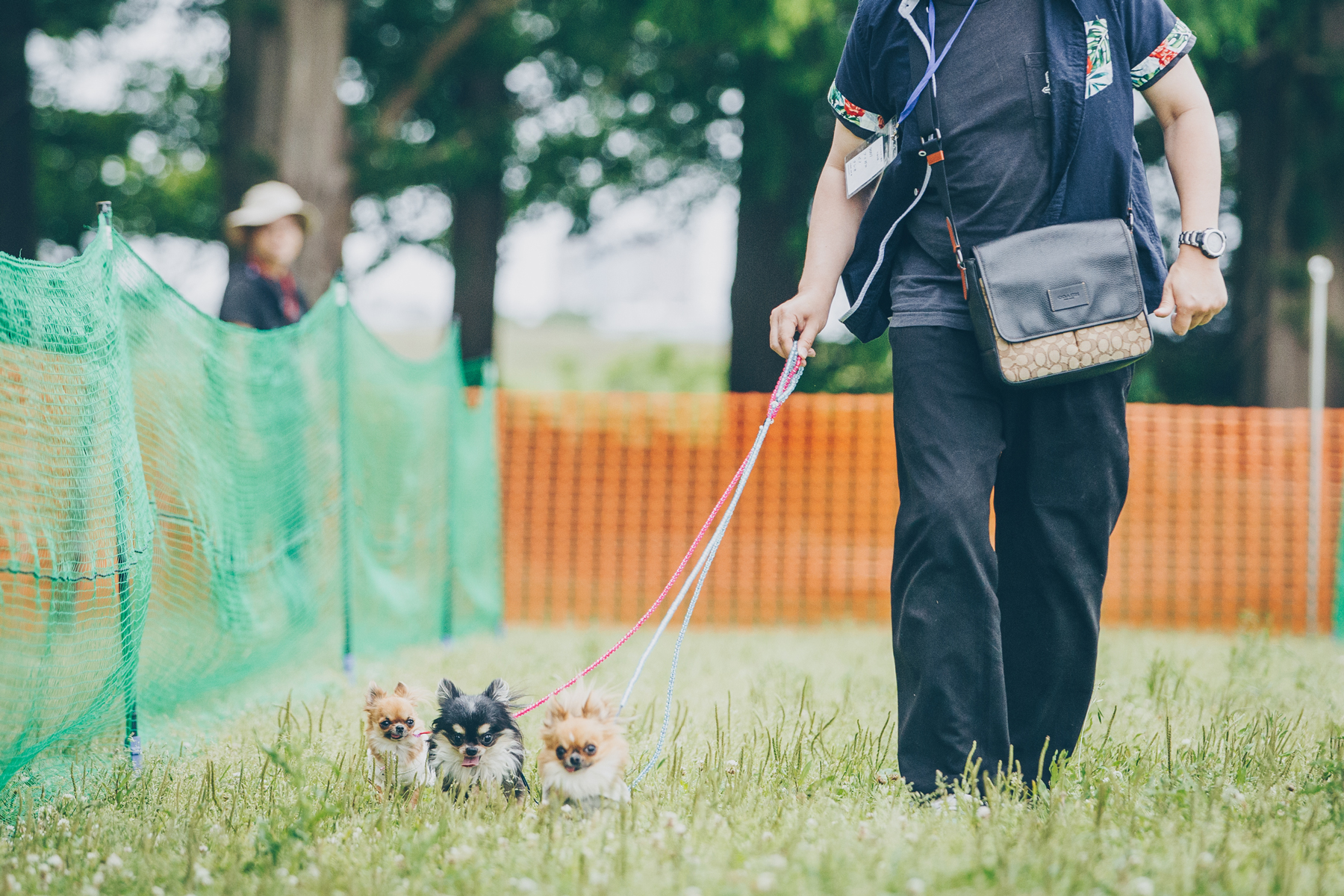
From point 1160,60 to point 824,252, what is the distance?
87cm

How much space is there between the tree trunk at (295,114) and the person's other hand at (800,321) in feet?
20.4

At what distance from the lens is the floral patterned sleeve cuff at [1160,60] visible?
8.59ft

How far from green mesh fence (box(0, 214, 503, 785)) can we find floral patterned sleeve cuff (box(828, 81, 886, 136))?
6.62ft

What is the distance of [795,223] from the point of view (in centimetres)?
1160

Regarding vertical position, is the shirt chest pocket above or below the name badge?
above

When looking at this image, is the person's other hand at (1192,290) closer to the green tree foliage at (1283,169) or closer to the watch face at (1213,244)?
the watch face at (1213,244)

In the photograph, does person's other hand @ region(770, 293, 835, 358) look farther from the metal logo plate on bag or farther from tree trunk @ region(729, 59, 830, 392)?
tree trunk @ region(729, 59, 830, 392)

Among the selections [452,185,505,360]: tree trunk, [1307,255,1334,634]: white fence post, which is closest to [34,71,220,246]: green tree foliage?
[452,185,505,360]: tree trunk

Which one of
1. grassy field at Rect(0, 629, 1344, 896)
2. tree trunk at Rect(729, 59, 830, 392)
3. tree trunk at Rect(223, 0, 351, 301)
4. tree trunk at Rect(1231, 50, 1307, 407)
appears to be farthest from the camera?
tree trunk at Rect(1231, 50, 1307, 407)

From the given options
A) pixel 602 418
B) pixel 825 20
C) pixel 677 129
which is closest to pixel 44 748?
pixel 602 418

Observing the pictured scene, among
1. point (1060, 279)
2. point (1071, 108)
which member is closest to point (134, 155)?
point (1071, 108)

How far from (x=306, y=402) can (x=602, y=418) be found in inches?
172

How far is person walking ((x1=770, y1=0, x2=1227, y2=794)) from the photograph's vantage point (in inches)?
98.7

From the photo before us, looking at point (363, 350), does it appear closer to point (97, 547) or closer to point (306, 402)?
point (306, 402)
